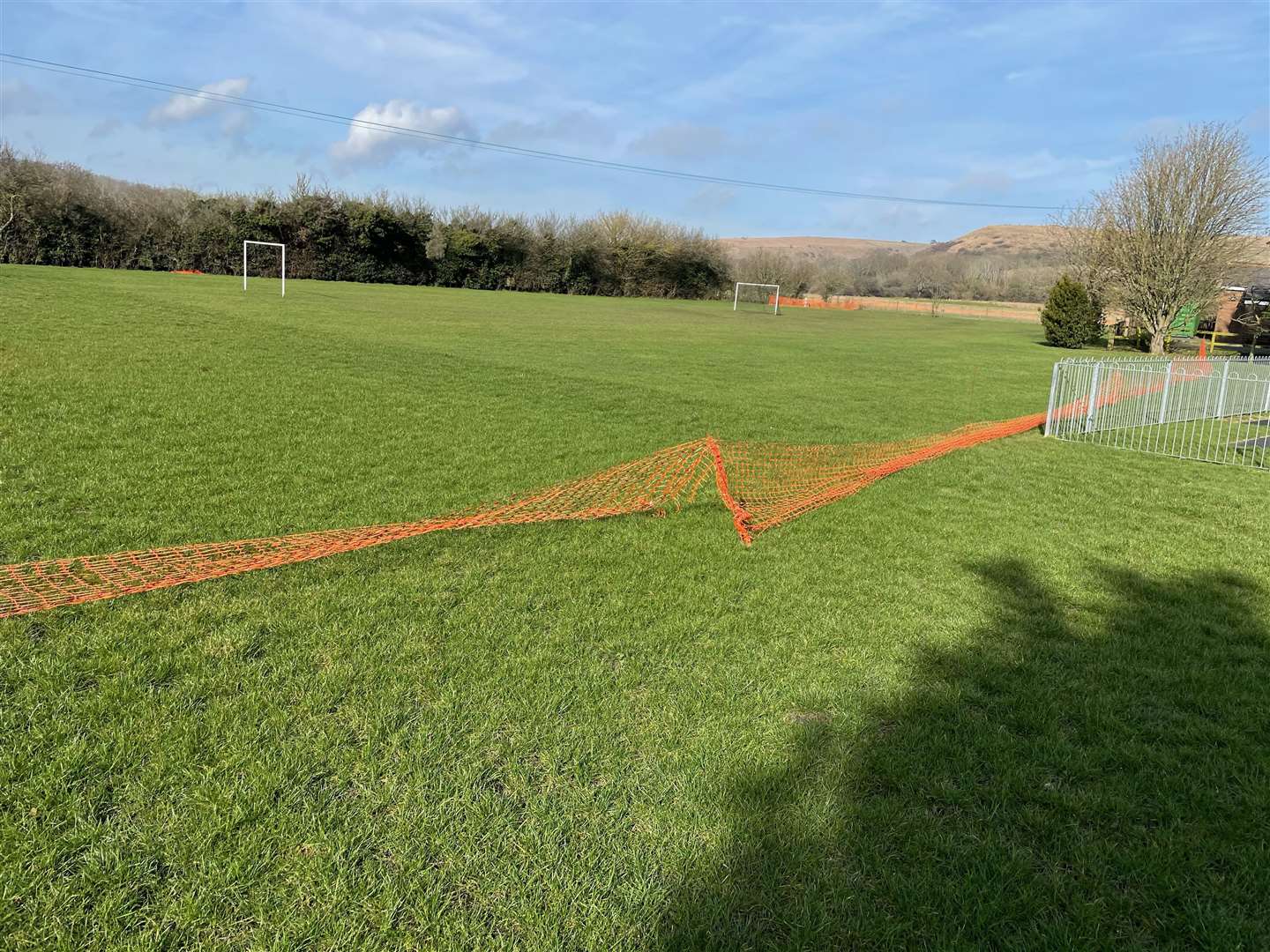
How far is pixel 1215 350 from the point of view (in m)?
33.1

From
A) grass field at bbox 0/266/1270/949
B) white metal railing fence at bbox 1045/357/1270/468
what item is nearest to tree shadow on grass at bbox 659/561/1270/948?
grass field at bbox 0/266/1270/949

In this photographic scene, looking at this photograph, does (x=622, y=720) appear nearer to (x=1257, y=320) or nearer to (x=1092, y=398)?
(x=1092, y=398)

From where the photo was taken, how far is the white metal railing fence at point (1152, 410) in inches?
424

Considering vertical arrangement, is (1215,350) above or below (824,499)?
above

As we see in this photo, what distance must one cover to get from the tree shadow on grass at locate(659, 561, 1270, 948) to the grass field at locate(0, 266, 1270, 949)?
1 centimetres

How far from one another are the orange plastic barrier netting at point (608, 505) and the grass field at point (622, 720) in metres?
0.22

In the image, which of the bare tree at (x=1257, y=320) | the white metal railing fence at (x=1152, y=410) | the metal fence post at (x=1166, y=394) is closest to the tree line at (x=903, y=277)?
the bare tree at (x=1257, y=320)

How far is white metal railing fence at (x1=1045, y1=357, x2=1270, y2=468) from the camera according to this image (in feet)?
35.3

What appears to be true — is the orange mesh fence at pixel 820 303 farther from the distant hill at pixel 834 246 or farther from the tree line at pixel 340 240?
the distant hill at pixel 834 246

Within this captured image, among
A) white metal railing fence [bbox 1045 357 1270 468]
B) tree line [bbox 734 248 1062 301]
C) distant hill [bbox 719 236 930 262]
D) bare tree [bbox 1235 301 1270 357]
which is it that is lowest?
white metal railing fence [bbox 1045 357 1270 468]

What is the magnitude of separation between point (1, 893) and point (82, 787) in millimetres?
479

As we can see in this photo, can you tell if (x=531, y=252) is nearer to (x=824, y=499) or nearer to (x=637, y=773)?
(x=824, y=499)

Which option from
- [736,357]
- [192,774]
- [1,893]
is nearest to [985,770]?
[192,774]

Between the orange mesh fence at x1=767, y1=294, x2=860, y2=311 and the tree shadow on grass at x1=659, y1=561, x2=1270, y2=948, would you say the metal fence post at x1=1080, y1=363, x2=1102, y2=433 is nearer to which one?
the tree shadow on grass at x1=659, y1=561, x2=1270, y2=948
